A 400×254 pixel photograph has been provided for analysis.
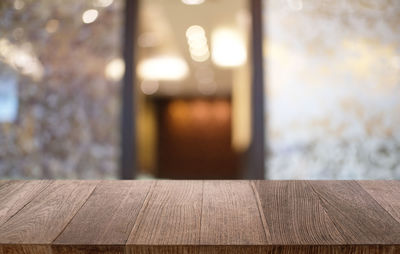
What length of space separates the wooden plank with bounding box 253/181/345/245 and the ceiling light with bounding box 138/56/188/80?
758 centimetres

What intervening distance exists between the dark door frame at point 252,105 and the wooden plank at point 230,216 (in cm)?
221

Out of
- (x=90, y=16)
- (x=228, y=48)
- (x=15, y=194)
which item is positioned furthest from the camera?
(x=228, y=48)

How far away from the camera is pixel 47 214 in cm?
87

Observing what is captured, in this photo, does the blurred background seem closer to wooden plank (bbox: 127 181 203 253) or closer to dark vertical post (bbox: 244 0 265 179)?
dark vertical post (bbox: 244 0 265 179)

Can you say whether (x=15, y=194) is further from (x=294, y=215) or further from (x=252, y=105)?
(x=252, y=105)

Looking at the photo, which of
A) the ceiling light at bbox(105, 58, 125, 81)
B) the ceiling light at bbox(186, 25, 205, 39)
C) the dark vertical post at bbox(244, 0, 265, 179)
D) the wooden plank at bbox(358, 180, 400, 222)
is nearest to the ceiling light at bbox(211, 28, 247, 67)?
the ceiling light at bbox(186, 25, 205, 39)

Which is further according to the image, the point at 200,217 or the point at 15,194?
the point at 15,194

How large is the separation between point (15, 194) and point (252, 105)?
2447 mm

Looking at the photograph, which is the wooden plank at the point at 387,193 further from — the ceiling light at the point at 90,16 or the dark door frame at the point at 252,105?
the ceiling light at the point at 90,16

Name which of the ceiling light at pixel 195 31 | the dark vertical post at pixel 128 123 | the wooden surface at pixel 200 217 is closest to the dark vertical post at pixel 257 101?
the dark vertical post at pixel 128 123

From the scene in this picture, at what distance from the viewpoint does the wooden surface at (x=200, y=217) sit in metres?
0.75

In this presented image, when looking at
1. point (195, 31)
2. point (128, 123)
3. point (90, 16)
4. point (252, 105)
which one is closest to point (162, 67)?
point (195, 31)

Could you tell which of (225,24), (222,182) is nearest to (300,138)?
(222,182)

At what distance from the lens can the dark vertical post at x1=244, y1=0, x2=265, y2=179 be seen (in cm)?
325
